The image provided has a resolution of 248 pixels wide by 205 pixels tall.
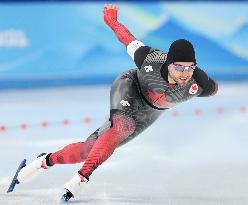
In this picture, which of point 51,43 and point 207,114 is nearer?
point 207,114

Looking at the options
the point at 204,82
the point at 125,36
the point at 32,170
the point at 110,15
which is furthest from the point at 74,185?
the point at 110,15

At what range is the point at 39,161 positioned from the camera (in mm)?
4605

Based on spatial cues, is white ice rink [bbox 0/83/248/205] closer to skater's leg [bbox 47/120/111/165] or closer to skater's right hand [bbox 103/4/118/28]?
skater's leg [bbox 47/120/111/165]

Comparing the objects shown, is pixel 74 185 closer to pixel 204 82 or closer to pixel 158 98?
pixel 158 98

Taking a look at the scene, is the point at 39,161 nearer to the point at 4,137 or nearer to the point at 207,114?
the point at 4,137

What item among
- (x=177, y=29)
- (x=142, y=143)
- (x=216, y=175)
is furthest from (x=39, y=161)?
(x=177, y=29)

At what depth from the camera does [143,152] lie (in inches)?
236

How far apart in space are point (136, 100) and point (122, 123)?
0.72 feet

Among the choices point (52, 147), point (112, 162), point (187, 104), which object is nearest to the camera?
point (112, 162)

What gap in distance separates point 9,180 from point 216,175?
1.53m

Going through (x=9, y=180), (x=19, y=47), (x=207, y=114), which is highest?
(x=19, y=47)

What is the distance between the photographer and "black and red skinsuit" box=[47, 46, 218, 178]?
4375 mm

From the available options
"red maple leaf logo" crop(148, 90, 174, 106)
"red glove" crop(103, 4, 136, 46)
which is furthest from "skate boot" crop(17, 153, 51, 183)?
"red glove" crop(103, 4, 136, 46)

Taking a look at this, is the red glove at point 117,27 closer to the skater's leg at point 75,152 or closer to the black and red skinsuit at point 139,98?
the black and red skinsuit at point 139,98
